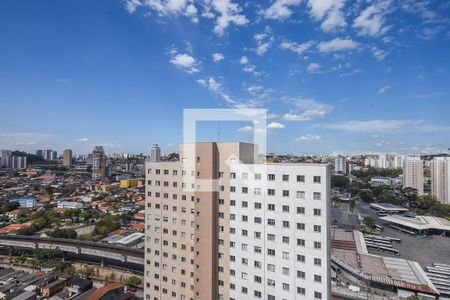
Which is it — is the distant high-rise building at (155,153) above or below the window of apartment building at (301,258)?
above

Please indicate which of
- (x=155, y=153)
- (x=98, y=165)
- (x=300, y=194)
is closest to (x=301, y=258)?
(x=300, y=194)

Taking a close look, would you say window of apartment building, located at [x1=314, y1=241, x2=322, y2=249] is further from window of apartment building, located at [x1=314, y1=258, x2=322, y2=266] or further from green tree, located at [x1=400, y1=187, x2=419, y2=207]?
green tree, located at [x1=400, y1=187, x2=419, y2=207]

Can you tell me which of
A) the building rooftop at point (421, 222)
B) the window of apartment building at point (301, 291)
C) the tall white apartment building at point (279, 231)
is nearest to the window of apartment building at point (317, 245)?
the tall white apartment building at point (279, 231)

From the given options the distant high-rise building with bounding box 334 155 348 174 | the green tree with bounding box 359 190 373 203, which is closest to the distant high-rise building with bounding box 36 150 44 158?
the distant high-rise building with bounding box 334 155 348 174

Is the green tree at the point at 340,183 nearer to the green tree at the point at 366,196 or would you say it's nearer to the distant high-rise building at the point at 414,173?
the green tree at the point at 366,196

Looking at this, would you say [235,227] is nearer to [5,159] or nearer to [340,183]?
[340,183]

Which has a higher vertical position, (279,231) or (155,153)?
(155,153)

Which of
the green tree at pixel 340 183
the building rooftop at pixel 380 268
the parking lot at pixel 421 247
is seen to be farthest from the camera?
the green tree at pixel 340 183
